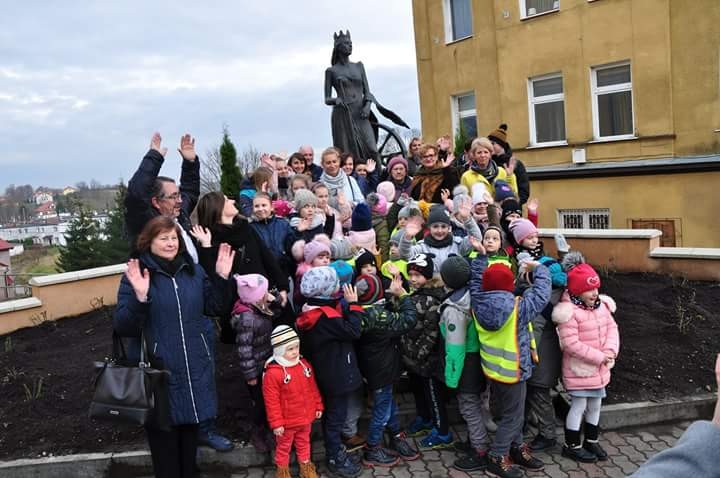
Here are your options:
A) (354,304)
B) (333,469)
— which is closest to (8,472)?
(333,469)

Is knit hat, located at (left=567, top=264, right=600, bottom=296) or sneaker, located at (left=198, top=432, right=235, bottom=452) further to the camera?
sneaker, located at (left=198, top=432, right=235, bottom=452)

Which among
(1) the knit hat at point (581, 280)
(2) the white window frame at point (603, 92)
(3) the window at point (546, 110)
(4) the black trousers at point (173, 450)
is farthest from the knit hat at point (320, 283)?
(3) the window at point (546, 110)

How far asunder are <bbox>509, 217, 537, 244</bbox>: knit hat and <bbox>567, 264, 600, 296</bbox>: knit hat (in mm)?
682

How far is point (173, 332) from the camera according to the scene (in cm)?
339

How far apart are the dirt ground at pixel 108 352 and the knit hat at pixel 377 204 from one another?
210cm

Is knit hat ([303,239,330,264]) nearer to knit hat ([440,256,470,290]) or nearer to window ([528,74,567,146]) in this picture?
knit hat ([440,256,470,290])

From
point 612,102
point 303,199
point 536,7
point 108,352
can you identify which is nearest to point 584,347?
point 303,199

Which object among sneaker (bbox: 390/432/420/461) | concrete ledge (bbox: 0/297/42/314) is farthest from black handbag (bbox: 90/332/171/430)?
concrete ledge (bbox: 0/297/42/314)

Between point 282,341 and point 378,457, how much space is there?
1.23 m

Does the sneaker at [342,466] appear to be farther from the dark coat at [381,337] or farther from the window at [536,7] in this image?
the window at [536,7]

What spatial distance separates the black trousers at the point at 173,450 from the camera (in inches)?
136

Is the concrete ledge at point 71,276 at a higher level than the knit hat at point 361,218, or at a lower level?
lower

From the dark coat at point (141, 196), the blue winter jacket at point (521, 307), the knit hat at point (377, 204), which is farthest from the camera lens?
the knit hat at point (377, 204)

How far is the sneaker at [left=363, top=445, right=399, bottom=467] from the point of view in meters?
4.20
